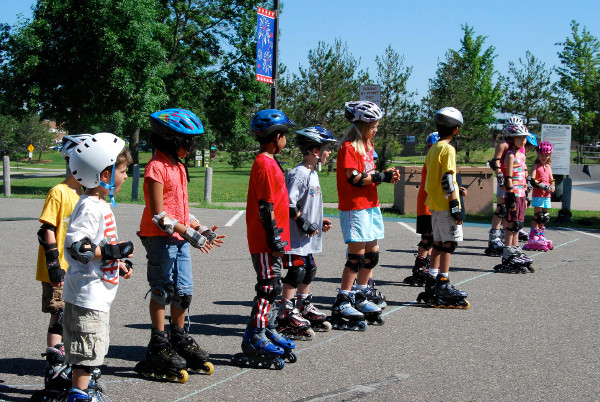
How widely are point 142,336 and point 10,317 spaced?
1476 millimetres

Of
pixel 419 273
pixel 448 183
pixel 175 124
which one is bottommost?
pixel 419 273

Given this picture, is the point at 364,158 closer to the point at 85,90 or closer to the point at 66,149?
the point at 66,149

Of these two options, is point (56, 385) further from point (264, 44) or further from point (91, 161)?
point (264, 44)

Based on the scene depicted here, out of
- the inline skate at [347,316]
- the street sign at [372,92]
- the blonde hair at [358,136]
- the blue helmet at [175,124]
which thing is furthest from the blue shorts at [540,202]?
the blue helmet at [175,124]

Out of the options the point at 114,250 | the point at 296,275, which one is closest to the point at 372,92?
the point at 296,275

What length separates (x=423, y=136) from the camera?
45906 mm

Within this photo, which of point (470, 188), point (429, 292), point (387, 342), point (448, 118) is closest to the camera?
point (387, 342)

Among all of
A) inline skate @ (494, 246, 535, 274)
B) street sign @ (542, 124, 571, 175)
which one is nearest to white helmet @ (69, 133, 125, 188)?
inline skate @ (494, 246, 535, 274)

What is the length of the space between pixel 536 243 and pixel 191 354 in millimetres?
8174

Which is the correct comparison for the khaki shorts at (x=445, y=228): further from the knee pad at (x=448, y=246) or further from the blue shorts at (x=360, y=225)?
the blue shorts at (x=360, y=225)

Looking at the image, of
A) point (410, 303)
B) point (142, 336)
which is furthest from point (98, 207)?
point (410, 303)

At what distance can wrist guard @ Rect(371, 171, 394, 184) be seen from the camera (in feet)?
20.0

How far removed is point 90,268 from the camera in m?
3.84

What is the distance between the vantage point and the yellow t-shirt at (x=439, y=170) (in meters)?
7.04
